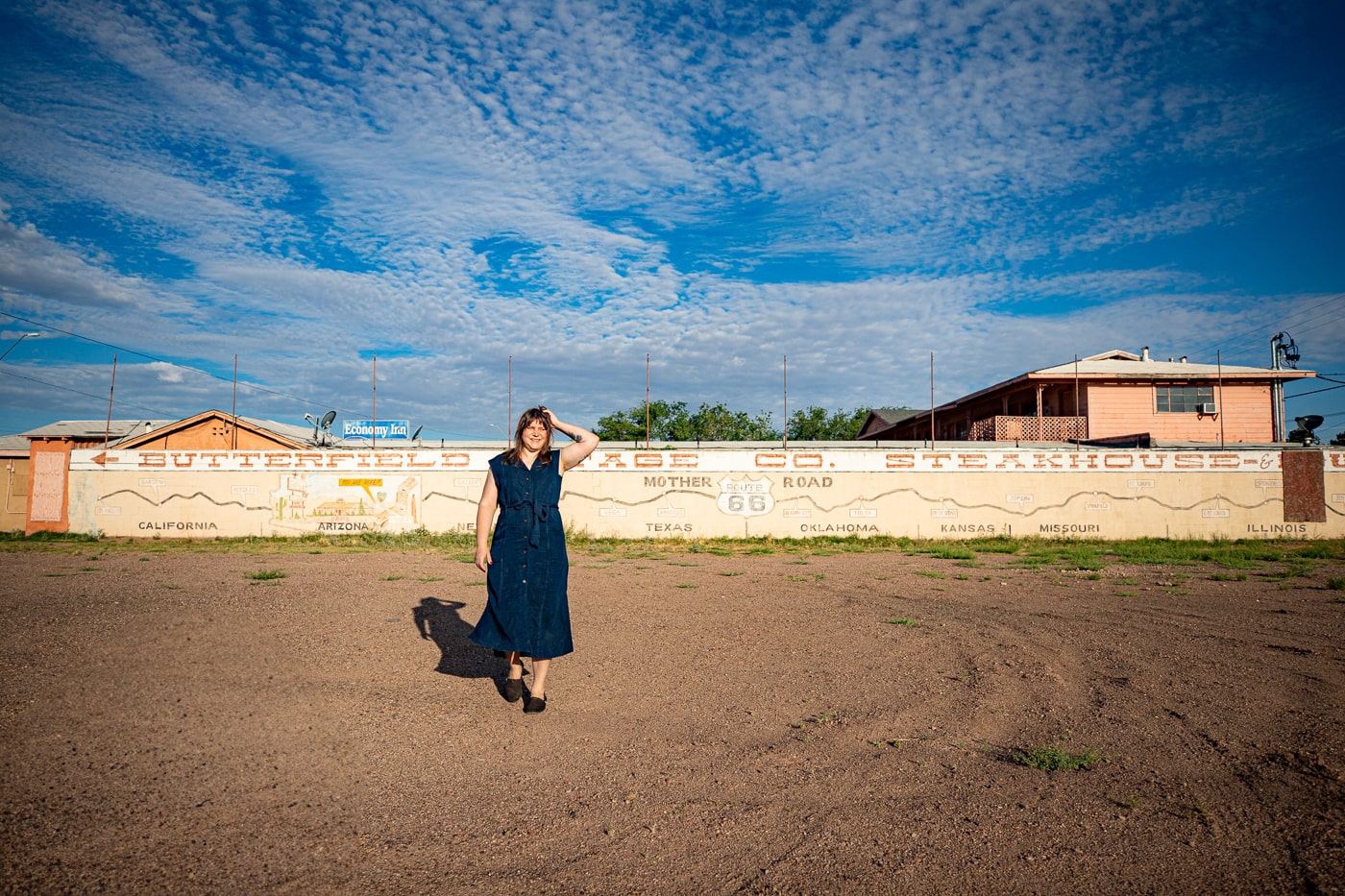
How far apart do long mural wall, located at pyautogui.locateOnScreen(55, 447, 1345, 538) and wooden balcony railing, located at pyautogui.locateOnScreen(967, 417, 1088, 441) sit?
9628 millimetres

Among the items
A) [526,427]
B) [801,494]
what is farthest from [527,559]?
[801,494]

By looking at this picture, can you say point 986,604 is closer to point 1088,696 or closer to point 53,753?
point 1088,696

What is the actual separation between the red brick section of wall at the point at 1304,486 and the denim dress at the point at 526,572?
2204cm

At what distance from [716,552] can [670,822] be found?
13.7 m

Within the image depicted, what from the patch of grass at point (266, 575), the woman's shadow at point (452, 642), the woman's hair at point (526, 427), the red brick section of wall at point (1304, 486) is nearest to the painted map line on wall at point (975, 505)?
the red brick section of wall at point (1304, 486)

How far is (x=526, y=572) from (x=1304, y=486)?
74.7 ft

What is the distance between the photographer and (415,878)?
2.59 meters

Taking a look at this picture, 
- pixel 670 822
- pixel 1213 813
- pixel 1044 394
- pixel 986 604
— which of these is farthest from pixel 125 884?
pixel 1044 394

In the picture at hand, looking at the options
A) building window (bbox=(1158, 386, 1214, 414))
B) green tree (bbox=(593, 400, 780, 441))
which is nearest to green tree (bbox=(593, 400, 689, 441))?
green tree (bbox=(593, 400, 780, 441))

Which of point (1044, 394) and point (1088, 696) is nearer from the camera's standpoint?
point (1088, 696)

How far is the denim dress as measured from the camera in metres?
4.44

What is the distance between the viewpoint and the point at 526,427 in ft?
14.9

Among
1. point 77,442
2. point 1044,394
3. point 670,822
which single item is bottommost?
point 670,822

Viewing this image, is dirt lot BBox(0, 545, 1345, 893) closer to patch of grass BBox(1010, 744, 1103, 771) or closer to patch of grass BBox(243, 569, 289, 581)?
patch of grass BBox(1010, 744, 1103, 771)
